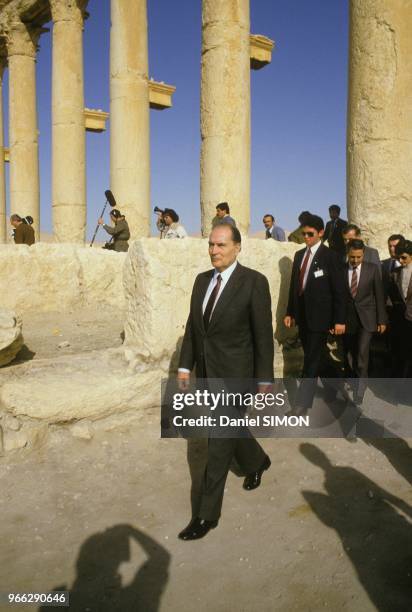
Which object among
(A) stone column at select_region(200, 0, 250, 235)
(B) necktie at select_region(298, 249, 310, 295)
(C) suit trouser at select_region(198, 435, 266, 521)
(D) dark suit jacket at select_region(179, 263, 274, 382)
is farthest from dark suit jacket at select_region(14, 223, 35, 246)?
(C) suit trouser at select_region(198, 435, 266, 521)

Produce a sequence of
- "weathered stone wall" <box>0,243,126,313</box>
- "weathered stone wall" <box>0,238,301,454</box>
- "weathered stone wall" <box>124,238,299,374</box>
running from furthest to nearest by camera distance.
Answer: "weathered stone wall" <box>0,243,126,313</box>
"weathered stone wall" <box>124,238,299,374</box>
"weathered stone wall" <box>0,238,301,454</box>

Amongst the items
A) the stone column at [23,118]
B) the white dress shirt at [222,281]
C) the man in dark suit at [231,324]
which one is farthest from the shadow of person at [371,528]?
the stone column at [23,118]

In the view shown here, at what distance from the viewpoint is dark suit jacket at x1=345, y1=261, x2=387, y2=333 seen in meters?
4.98

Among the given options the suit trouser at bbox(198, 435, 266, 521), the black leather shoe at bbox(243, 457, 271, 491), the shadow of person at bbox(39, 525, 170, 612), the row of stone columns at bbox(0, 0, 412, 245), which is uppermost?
the row of stone columns at bbox(0, 0, 412, 245)

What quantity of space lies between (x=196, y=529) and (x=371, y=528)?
109 centimetres

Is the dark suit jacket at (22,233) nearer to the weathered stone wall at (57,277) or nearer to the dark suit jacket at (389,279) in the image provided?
the weathered stone wall at (57,277)

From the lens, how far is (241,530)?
305 centimetres

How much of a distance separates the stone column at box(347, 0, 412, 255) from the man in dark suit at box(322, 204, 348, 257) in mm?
1372

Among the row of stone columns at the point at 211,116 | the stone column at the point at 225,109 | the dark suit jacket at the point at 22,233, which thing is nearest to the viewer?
A: the row of stone columns at the point at 211,116

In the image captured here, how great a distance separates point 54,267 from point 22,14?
46.2ft

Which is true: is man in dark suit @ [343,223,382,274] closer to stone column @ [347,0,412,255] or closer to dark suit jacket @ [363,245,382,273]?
dark suit jacket @ [363,245,382,273]

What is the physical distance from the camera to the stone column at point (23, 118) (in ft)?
55.4

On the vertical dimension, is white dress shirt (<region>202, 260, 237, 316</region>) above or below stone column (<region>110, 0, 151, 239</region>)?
Answer: below

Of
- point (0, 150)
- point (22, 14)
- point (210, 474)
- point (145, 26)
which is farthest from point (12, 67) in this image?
point (210, 474)
